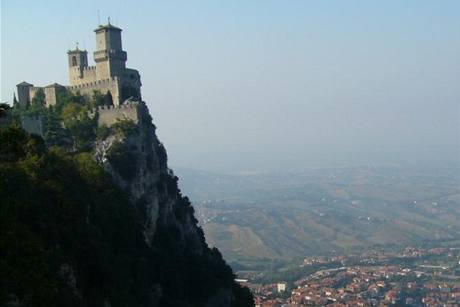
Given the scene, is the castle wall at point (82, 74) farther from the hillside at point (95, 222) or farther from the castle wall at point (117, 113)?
the castle wall at point (117, 113)

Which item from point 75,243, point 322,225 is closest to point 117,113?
point 75,243

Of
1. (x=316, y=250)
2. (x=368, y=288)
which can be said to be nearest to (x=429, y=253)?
(x=316, y=250)

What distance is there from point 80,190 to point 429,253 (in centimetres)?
9464

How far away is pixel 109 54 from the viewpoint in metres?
39.3

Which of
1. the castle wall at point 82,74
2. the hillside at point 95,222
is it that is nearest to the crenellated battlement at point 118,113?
the hillside at point 95,222

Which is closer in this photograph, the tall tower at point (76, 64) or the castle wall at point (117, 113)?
the castle wall at point (117, 113)

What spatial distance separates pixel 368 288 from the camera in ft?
255

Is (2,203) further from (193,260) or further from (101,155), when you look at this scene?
(193,260)

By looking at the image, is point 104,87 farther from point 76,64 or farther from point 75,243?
point 75,243

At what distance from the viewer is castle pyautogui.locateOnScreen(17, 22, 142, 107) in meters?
38.4

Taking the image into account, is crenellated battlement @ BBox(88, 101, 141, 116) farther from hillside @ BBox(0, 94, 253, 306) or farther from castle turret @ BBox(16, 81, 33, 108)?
castle turret @ BBox(16, 81, 33, 108)

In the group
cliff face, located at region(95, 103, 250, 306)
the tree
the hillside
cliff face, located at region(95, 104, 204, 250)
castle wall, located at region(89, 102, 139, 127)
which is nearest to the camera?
the hillside

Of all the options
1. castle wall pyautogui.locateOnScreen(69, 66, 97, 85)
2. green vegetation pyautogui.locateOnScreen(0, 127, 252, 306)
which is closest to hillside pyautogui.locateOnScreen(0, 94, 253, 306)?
green vegetation pyautogui.locateOnScreen(0, 127, 252, 306)

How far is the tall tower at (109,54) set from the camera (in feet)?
129
